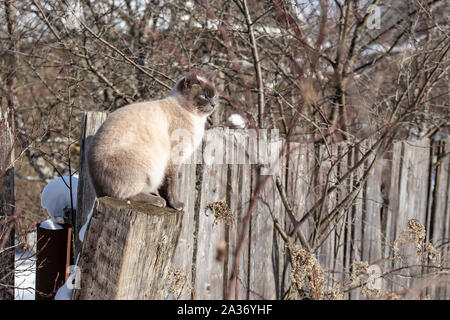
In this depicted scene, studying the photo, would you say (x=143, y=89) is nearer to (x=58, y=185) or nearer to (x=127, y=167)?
(x=58, y=185)

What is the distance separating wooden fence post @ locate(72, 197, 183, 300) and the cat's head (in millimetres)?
1039

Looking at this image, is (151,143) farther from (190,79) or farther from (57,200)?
(57,200)

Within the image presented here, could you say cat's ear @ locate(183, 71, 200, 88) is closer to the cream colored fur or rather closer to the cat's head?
the cat's head

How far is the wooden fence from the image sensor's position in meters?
3.29

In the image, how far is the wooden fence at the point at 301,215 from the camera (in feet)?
10.8

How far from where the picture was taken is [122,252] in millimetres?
1796

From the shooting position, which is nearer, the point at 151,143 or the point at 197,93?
the point at 151,143

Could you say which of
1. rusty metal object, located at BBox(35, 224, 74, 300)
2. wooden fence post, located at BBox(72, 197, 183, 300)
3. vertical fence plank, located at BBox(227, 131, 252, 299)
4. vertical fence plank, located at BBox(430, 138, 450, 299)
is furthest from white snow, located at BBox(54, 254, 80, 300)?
vertical fence plank, located at BBox(430, 138, 450, 299)

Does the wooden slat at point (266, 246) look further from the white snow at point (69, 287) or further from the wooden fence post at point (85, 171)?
the white snow at point (69, 287)

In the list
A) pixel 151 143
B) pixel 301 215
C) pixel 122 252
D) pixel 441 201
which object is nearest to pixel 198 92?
pixel 151 143

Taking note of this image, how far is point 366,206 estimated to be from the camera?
13.5 ft

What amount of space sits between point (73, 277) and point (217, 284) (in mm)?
1595

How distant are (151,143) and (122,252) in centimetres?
87
